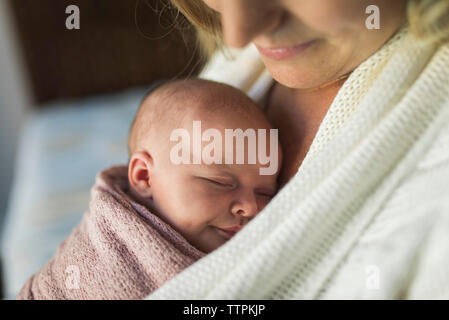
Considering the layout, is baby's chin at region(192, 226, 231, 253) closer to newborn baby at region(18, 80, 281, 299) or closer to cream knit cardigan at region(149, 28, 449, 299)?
newborn baby at region(18, 80, 281, 299)

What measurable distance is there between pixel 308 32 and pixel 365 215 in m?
0.21

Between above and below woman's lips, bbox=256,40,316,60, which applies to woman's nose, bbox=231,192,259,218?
below

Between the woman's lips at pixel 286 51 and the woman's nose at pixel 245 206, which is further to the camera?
the woman's nose at pixel 245 206

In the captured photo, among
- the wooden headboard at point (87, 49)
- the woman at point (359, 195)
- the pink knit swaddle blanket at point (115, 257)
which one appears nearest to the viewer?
the woman at point (359, 195)

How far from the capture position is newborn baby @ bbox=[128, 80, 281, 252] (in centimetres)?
68

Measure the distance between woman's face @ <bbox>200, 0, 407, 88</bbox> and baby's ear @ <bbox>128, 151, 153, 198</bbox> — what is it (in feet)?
0.81

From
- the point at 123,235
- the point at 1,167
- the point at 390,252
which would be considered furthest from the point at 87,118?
the point at 390,252

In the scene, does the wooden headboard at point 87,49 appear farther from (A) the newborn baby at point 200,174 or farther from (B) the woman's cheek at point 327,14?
(B) the woman's cheek at point 327,14

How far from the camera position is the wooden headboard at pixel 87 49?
2150 millimetres

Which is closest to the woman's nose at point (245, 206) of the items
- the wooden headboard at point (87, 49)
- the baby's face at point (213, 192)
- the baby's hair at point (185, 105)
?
the baby's face at point (213, 192)

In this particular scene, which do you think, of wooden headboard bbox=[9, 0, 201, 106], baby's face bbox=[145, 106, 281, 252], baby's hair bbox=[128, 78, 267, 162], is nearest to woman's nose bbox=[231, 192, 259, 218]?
baby's face bbox=[145, 106, 281, 252]

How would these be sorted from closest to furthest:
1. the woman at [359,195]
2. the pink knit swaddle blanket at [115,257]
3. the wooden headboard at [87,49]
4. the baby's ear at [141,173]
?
the woman at [359,195]
the pink knit swaddle blanket at [115,257]
the baby's ear at [141,173]
the wooden headboard at [87,49]

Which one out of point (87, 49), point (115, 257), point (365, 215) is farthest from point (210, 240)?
point (87, 49)

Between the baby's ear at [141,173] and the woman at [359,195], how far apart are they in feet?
0.81
